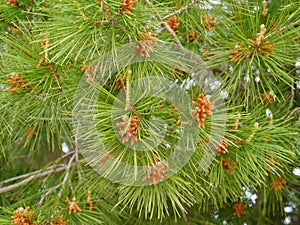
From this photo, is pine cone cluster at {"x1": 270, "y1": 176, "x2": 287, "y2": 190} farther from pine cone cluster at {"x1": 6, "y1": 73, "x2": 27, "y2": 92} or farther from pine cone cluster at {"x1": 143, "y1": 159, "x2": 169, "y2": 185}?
pine cone cluster at {"x1": 6, "y1": 73, "x2": 27, "y2": 92}

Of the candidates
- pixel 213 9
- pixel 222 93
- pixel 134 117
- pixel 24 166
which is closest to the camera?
pixel 134 117

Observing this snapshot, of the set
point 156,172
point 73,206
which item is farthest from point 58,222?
point 156,172

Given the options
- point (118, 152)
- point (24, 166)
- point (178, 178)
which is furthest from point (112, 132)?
point (24, 166)

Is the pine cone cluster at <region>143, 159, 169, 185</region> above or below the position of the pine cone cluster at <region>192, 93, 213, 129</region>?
below

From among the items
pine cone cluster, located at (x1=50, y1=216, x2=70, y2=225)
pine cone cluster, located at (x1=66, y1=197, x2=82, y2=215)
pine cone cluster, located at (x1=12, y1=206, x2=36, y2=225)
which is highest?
pine cone cluster, located at (x1=66, y1=197, x2=82, y2=215)

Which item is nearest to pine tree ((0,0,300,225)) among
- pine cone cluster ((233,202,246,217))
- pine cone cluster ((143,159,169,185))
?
pine cone cluster ((143,159,169,185))

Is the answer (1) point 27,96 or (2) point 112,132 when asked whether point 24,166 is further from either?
(2) point 112,132

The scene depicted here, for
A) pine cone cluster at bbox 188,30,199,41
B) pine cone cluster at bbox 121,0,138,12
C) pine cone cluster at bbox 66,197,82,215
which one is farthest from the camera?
pine cone cluster at bbox 188,30,199,41
